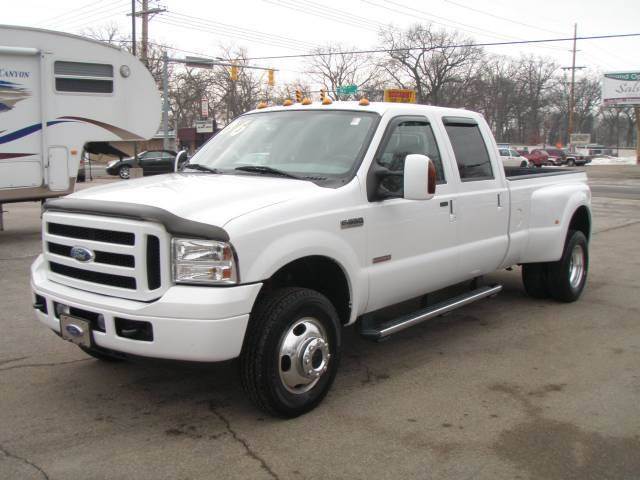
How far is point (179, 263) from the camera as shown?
354 cm

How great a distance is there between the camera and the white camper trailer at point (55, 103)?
33.8 feet

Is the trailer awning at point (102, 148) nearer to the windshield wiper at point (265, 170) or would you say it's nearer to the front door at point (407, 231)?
the windshield wiper at point (265, 170)

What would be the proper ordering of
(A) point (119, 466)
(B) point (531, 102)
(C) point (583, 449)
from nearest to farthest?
(A) point (119, 466) < (C) point (583, 449) < (B) point (531, 102)

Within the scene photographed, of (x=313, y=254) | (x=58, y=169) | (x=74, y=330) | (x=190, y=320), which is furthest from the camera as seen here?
(x=58, y=169)

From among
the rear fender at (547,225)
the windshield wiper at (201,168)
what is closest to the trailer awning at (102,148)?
the windshield wiper at (201,168)

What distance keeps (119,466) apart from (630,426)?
2976 millimetres

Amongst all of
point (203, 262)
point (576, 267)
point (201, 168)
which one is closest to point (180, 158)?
point (201, 168)

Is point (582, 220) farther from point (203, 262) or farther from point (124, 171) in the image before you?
point (124, 171)

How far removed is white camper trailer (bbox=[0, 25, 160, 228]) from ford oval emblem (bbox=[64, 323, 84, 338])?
24.6 feet

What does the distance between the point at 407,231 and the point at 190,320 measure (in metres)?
1.94

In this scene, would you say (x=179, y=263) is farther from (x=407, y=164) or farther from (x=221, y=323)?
(x=407, y=164)

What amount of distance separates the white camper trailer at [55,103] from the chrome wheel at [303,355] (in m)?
8.15

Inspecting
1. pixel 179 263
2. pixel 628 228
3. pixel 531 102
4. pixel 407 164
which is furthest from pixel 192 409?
pixel 531 102

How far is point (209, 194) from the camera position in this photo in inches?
153
